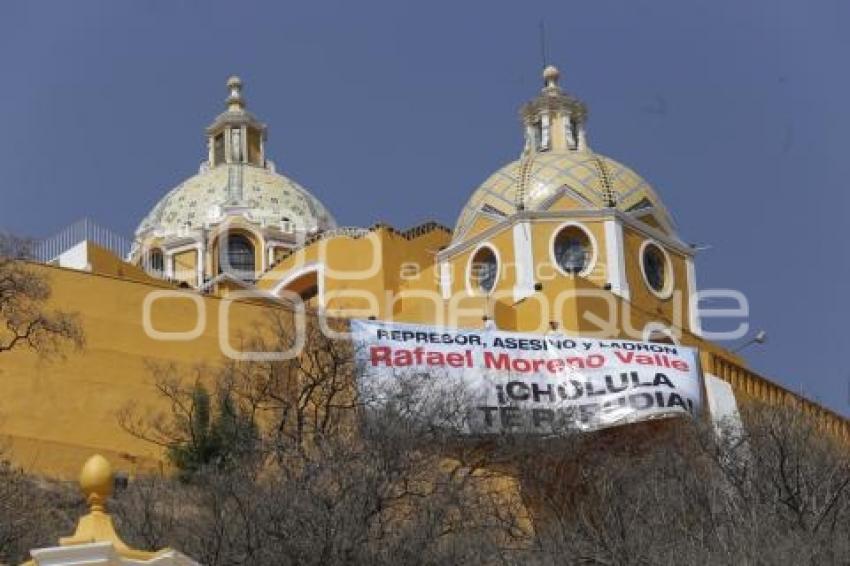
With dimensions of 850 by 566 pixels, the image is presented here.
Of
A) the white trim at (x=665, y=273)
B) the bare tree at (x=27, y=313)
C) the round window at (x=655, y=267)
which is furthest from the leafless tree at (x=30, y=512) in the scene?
the round window at (x=655, y=267)

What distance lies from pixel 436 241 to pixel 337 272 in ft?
7.52

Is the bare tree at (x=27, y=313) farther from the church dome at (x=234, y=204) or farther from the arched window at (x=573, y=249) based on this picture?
the church dome at (x=234, y=204)

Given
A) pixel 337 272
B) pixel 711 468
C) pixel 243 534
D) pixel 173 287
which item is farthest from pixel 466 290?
pixel 243 534

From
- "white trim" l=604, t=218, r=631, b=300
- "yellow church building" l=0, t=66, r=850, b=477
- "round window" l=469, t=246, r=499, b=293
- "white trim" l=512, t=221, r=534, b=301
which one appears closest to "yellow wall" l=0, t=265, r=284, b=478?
"yellow church building" l=0, t=66, r=850, b=477

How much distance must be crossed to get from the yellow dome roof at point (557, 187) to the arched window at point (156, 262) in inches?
392

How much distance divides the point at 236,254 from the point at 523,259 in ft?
38.6

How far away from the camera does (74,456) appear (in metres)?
29.6

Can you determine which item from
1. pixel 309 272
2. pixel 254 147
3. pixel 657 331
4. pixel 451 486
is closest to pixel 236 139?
pixel 254 147

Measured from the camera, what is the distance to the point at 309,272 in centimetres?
3978

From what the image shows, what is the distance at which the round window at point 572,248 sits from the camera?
36844mm

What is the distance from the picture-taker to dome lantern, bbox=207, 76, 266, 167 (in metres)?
50.1

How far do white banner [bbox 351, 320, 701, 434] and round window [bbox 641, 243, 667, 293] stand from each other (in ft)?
14.6

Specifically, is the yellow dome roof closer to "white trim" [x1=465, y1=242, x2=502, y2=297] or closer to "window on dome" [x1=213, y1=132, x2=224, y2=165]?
"white trim" [x1=465, y1=242, x2=502, y2=297]

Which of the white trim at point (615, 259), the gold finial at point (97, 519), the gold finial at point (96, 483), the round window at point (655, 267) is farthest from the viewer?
the round window at point (655, 267)
